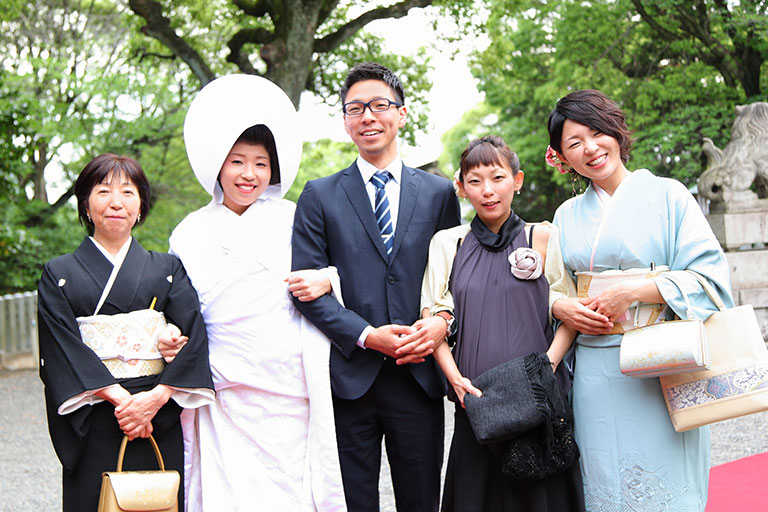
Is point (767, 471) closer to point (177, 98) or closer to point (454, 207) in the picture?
point (454, 207)

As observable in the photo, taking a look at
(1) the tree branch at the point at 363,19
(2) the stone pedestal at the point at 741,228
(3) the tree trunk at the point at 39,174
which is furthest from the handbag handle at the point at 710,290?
(3) the tree trunk at the point at 39,174

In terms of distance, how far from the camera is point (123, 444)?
2670 millimetres

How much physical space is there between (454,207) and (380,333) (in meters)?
0.70

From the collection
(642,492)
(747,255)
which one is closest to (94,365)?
(642,492)

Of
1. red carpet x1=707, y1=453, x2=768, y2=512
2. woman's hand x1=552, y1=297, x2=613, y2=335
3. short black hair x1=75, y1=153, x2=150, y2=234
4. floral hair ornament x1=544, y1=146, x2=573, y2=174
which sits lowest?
red carpet x1=707, y1=453, x2=768, y2=512

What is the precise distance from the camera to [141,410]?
2648 mm

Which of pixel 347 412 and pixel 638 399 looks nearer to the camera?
pixel 638 399

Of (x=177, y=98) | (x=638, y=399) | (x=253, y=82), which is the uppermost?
(x=177, y=98)

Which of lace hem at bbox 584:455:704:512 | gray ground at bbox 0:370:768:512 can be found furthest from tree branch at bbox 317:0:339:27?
lace hem at bbox 584:455:704:512

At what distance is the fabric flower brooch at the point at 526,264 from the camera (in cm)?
266

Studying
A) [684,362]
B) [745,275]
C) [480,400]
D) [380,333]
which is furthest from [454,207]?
[745,275]

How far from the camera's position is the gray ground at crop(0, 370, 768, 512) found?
16.9ft

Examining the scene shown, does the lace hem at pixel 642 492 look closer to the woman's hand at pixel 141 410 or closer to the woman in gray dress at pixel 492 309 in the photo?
the woman in gray dress at pixel 492 309

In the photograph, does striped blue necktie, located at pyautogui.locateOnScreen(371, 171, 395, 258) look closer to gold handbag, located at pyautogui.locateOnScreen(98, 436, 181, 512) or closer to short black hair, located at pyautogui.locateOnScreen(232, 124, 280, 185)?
short black hair, located at pyautogui.locateOnScreen(232, 124, 280, 185)
